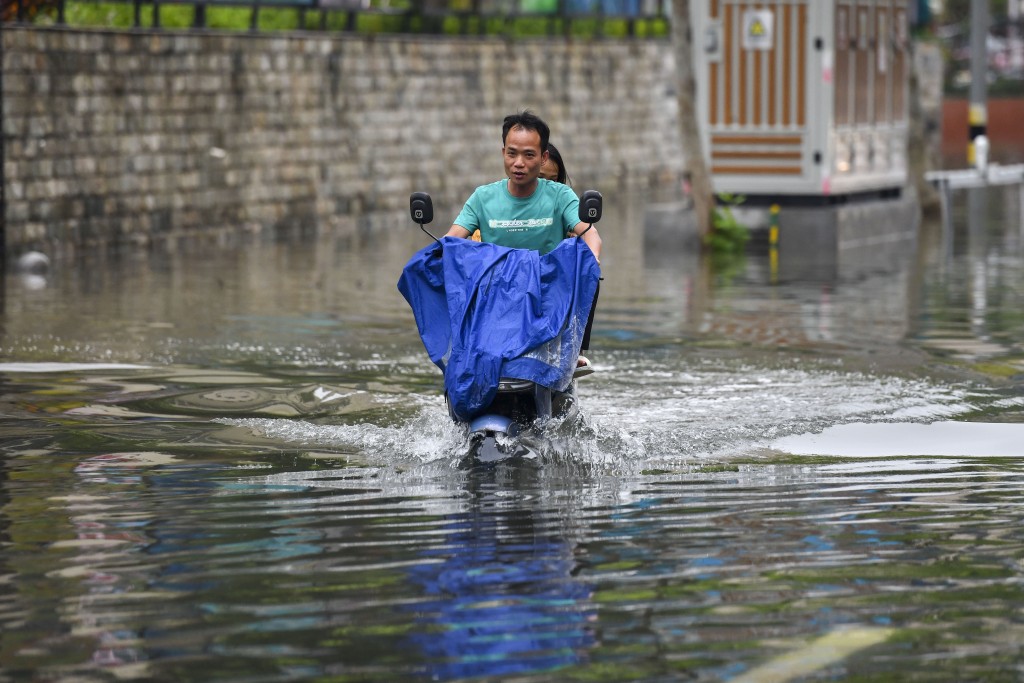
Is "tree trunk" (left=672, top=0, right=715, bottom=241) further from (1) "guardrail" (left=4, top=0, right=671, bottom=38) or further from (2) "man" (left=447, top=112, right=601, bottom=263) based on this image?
(2) "man" (left=447, top=112, right=601, bottom=263)

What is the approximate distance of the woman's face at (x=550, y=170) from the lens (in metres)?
9.48

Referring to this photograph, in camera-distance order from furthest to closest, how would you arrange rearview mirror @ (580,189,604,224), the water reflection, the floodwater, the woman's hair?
the woman's hair, rearview mirror @ (580,189,604,224), the floodwater, the water reflection

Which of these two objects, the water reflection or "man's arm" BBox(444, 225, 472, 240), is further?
"man's arm" BBox(444, 225, 472, 240)

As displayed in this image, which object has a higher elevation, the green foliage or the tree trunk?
the tree trunk

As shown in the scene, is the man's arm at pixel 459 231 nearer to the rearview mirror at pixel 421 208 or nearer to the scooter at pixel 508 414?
the scooter at pixel 508 414

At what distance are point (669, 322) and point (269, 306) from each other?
11.1 ft

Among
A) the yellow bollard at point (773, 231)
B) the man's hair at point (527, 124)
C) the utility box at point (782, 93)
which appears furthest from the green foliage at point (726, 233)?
the man's hair at point (527, 124)

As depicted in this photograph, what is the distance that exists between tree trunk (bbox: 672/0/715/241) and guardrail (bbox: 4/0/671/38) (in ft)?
19.4

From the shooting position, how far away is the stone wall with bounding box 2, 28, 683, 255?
821 inches

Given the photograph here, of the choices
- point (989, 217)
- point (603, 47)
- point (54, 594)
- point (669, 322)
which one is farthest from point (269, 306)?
point (603, 47)

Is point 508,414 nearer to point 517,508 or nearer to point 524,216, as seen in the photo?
point 524,216

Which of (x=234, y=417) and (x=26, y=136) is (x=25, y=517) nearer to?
(x=234, y=417)

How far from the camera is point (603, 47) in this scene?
3481cm

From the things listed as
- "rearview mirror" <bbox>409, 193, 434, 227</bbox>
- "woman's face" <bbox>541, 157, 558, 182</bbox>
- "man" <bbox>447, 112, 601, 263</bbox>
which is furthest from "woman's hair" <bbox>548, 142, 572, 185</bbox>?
"rearview mirror" <bbox>409, 193, 434, 227</bbox>
